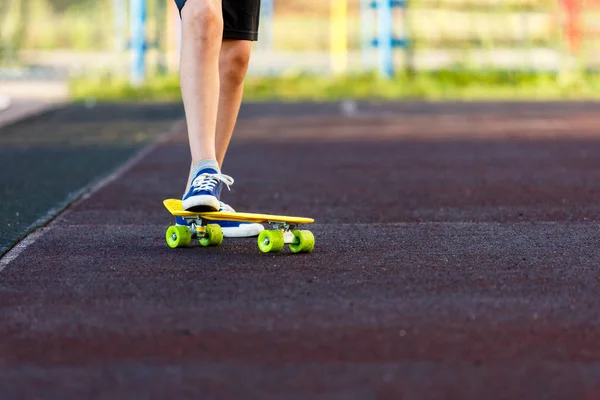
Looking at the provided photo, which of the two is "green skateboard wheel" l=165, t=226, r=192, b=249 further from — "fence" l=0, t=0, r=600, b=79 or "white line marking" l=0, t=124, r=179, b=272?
"fence" l=0, t=0, r=600, b=79

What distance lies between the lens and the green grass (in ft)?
62.5

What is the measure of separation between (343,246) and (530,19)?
20.2 m

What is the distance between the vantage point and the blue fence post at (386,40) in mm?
21625

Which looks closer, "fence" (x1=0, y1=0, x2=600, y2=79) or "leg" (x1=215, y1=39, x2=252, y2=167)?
"leg" (x1=215, y1=39, x2=252, y2=167)

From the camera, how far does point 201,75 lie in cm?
489

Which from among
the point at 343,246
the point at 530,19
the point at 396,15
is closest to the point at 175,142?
the point at 343,246

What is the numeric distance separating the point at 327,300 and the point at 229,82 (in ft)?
5.97

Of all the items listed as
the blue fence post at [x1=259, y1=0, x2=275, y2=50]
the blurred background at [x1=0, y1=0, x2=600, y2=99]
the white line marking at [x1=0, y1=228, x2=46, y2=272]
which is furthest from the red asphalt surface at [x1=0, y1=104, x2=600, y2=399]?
the blue fence post at [x1=259, y1=0, x2=275, y2=50]

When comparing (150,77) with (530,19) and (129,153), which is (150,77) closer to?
(530,19)

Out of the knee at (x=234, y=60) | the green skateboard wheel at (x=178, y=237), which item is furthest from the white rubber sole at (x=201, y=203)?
the knee at (x=234, y=60)

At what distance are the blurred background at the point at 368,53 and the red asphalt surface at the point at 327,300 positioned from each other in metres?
12.7

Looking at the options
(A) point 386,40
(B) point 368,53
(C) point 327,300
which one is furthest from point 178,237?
(B) point 368,53

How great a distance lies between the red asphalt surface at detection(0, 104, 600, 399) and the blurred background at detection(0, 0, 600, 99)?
499 inches

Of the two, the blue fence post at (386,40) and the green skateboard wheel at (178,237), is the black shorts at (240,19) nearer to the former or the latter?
the green skateboard wheel at (178,237)
